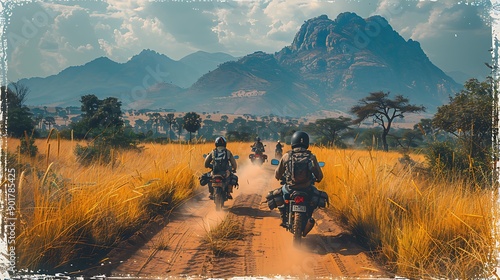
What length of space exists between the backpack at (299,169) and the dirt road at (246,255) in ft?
3.69

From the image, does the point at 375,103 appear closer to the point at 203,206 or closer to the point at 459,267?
the point at 203,206

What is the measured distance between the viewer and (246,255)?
5.15 m

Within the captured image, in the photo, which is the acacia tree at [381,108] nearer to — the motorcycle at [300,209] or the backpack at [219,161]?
the backpack at [219,161]

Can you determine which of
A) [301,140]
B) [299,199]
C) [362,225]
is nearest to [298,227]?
[299,199]

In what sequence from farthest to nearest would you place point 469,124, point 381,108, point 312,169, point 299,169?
point 381,108, point 469,124, point 312,169, point 299,169

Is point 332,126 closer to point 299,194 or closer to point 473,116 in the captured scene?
point 473,116

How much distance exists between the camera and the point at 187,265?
184 inches

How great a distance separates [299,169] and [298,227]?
1016mm

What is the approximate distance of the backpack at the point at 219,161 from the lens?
9.05 meters

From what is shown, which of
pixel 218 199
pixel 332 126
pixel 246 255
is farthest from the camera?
pixel 332 126

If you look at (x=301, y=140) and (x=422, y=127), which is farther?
(x=301, y=140)

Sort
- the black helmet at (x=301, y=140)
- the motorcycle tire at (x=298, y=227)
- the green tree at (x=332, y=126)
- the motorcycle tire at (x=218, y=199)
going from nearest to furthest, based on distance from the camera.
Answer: the motorcycle tire at (x=298, y=227), the black helmet at (x=301, y=140), the motorcycle tire at (x=218, y=199), the green tree at (x=332, y=126)

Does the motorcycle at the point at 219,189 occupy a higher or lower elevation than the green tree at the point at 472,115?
lower

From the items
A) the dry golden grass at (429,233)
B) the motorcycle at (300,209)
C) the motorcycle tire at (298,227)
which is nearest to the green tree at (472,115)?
the dry golden grass at (429,233)
